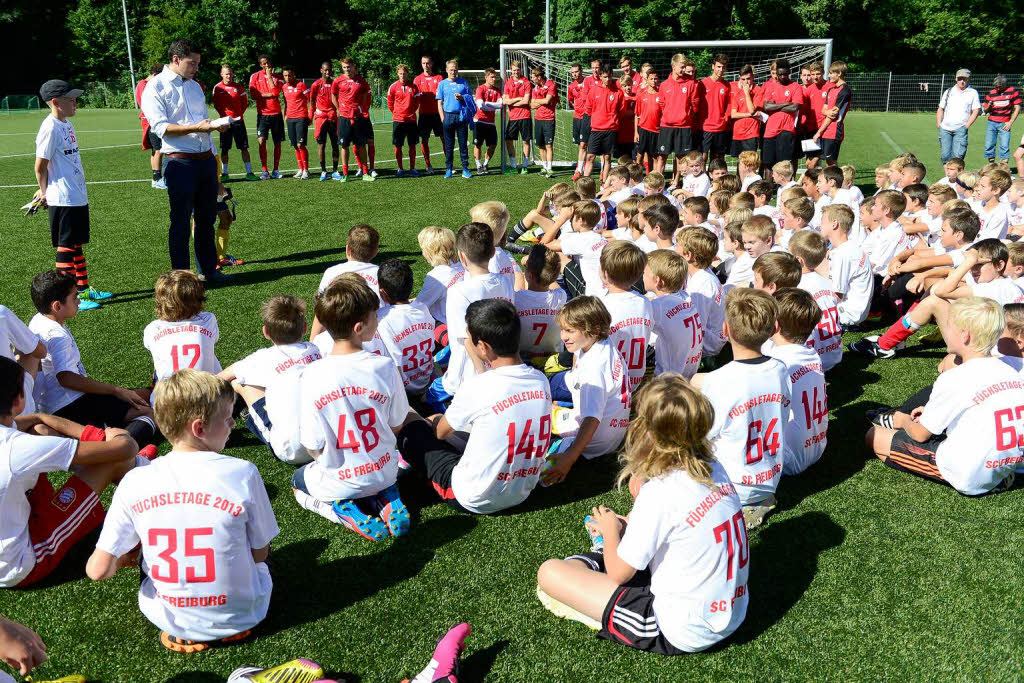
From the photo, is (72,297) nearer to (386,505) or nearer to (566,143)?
(386,505)

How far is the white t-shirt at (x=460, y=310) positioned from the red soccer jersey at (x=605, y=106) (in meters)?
9.63

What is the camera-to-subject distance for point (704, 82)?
13570 millimetres

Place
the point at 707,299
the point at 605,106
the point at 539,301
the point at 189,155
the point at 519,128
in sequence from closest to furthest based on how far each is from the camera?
the point at 539,301 → the point at 707,299 → the point at 189,155 → the point at 605,106 → the point at 519,128

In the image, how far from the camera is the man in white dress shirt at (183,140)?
7469mm

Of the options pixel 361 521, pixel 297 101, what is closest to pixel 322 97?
pixel 297 101

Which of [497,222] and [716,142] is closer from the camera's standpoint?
[497,222]

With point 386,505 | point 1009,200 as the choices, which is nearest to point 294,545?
point 386,505

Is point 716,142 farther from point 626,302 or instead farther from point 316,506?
point 316,506

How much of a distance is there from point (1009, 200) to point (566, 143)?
11920 millimetres

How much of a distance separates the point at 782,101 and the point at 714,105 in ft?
3.60

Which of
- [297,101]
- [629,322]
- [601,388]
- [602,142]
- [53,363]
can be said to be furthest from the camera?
[297,101]

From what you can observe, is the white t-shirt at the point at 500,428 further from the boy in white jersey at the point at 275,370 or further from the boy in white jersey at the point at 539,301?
the boy in white jersey at the point at 539,301

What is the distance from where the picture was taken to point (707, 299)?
5.98m

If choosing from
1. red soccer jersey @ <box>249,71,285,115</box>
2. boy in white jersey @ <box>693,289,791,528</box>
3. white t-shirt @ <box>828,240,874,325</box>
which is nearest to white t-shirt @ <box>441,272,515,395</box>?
boy in white jersey @ <box>693,289,791,528</box>
